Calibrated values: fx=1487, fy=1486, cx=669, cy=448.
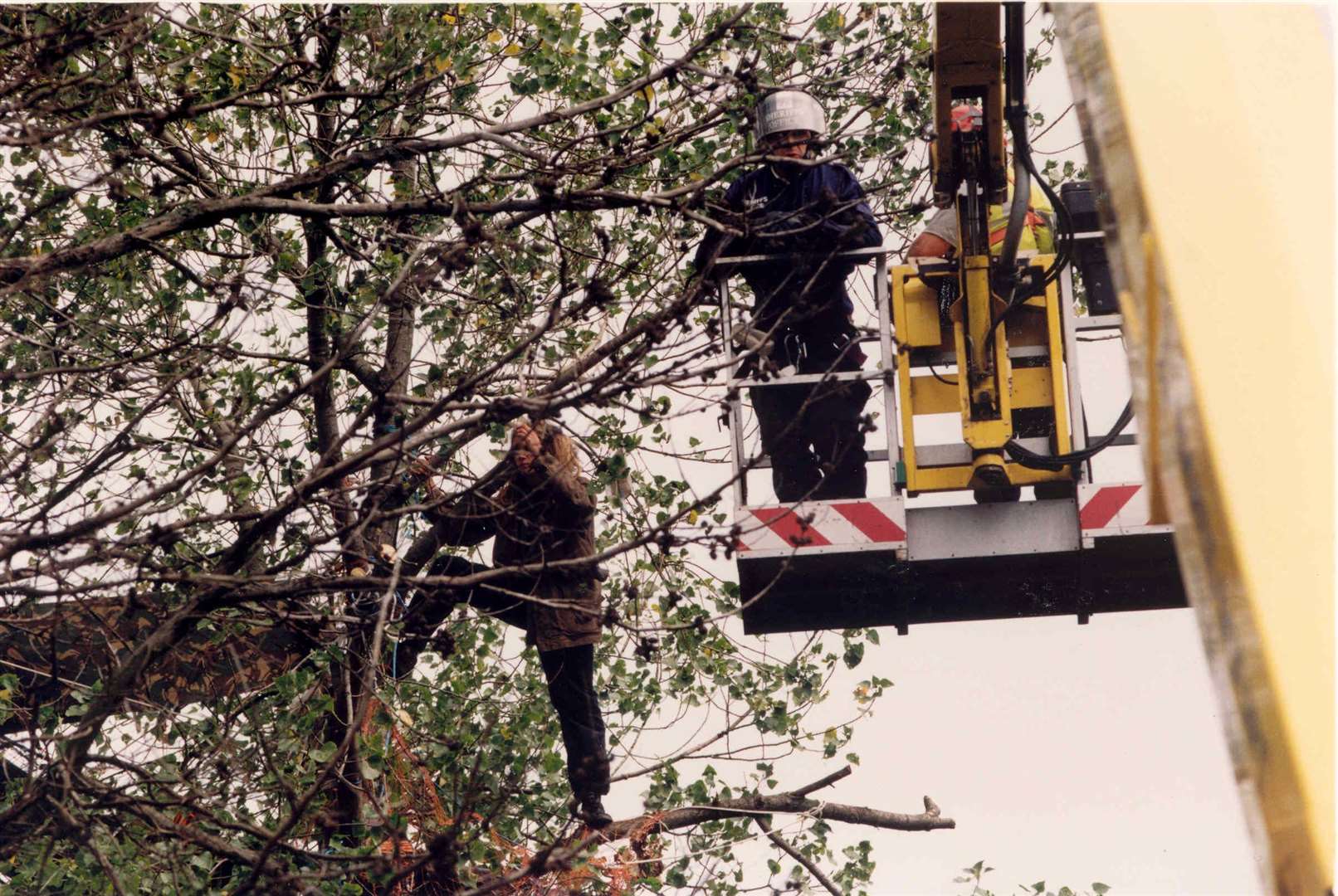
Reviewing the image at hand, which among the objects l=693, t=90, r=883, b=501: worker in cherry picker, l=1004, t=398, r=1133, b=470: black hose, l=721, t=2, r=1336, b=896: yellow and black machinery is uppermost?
l=693, t=90, r=883, b=501: worker in cherry picker

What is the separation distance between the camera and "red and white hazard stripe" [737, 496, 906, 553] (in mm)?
7238

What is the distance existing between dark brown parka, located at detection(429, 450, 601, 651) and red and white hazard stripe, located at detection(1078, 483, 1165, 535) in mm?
2412

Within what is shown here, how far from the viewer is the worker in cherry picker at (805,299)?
6.87m

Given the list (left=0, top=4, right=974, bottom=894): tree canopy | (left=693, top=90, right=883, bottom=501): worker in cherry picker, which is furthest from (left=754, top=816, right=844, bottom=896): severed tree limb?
(left=693, top=90, right=883, bottom=501): worker in cherry picker

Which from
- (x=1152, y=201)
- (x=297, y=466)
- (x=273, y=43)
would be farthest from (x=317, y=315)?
(x=1152, y=201)

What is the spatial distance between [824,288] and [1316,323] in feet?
19.7

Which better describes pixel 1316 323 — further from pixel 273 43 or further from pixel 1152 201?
pixel 273 43

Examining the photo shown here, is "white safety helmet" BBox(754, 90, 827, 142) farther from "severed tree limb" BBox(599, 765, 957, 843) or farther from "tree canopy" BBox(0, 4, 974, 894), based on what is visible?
"severed tree limb" BBox(599, 765, 957, 843)

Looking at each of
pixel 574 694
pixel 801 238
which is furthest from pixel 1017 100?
pixel 574 694

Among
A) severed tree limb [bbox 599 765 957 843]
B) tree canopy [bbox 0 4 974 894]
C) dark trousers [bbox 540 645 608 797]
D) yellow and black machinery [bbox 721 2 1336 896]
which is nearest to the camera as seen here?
yellow and black machinery [bbox 721 2 1336 896]

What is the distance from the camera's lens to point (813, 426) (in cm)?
758

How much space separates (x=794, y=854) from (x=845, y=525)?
316 cm

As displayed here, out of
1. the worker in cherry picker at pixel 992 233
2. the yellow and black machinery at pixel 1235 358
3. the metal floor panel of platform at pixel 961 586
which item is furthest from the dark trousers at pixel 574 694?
the yellow and black machinery at pixel 1235 358

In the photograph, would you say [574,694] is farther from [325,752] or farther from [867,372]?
[867,372]
